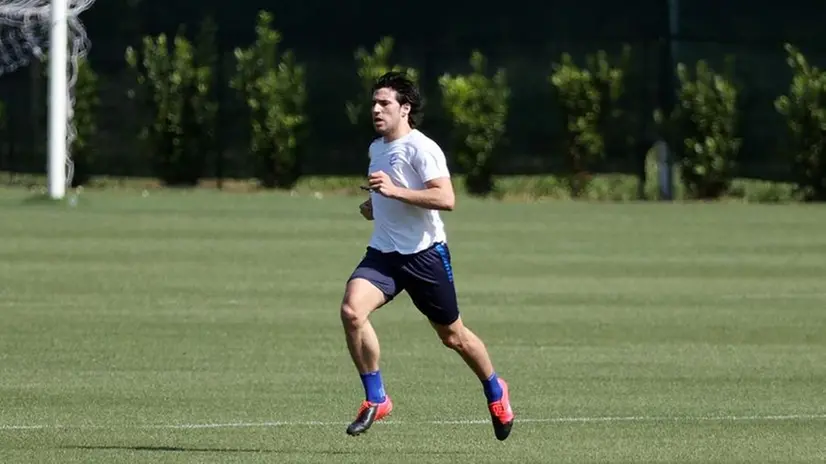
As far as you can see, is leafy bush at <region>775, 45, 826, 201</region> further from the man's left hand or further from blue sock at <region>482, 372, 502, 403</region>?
the man's left hand

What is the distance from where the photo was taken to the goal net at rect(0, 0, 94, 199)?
24.8 m

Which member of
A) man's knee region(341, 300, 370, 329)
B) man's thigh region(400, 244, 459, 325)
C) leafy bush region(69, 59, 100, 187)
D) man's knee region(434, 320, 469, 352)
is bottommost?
leafy bush region(69, 59, 100, 187)

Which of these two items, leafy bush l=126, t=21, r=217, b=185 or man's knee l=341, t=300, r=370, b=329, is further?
leafy bush l=126, t=21, r=217, b=185

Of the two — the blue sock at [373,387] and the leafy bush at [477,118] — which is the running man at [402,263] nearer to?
the blue sock at [373,387]

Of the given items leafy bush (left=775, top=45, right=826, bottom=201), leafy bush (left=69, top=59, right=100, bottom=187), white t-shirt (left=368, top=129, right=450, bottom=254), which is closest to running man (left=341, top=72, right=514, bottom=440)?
white t-shirt (left=368, top=129, right=450, bottom=254)

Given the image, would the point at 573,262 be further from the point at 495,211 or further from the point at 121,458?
the point at 121,458

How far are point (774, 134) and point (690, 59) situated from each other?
1688 mm

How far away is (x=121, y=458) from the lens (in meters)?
9.04

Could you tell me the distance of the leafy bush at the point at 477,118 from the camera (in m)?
29.5

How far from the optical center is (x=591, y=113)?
→ 29.4 m

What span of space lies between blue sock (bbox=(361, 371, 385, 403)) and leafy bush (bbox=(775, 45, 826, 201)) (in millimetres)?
19136

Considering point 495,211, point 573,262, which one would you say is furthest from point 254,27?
point 573,262

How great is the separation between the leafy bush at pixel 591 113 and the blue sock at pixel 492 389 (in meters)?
19.7

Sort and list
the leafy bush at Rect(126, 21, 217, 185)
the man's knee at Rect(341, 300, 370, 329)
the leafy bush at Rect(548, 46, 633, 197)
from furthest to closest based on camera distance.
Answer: the leafy bush at Rect(126, 21, 217, 185)
the leafy bush at Rect(548, 46, 633, 197)
the man's knee at Rect(341, 300, 370, 329)
